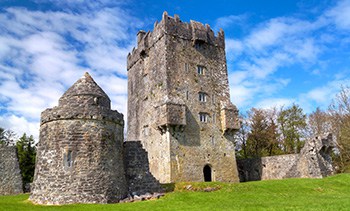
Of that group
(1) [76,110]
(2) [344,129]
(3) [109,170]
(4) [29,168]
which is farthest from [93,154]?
(2) [344,129]

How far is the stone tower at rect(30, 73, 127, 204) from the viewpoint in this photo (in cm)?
1809

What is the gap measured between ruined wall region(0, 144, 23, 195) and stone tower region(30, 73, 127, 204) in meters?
8.45

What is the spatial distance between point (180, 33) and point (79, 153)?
20.9 m

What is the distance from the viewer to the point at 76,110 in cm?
1912

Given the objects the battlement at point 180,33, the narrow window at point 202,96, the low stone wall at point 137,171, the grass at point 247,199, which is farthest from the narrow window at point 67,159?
the battlement at point 180,33

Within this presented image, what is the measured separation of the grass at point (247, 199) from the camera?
626 inches

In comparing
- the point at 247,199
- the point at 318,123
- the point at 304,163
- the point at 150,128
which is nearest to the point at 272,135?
the point at 318,123

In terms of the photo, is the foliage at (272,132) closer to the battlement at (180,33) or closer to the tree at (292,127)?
the tree at (292,127)

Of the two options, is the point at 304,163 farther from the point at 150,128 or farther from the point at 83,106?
the point at 83,106

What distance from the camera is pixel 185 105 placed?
3334cm

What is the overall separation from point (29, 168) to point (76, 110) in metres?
26.9

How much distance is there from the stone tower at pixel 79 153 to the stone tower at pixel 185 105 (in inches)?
465

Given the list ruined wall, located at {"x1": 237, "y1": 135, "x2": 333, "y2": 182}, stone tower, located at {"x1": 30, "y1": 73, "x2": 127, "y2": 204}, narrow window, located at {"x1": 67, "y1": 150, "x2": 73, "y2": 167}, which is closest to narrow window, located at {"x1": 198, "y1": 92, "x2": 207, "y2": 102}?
ruined wall, located at {"x1": 237, "y1": 135, "x2": 333, "y2": 182}

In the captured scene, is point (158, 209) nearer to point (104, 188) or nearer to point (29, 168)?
point (104, 188)
